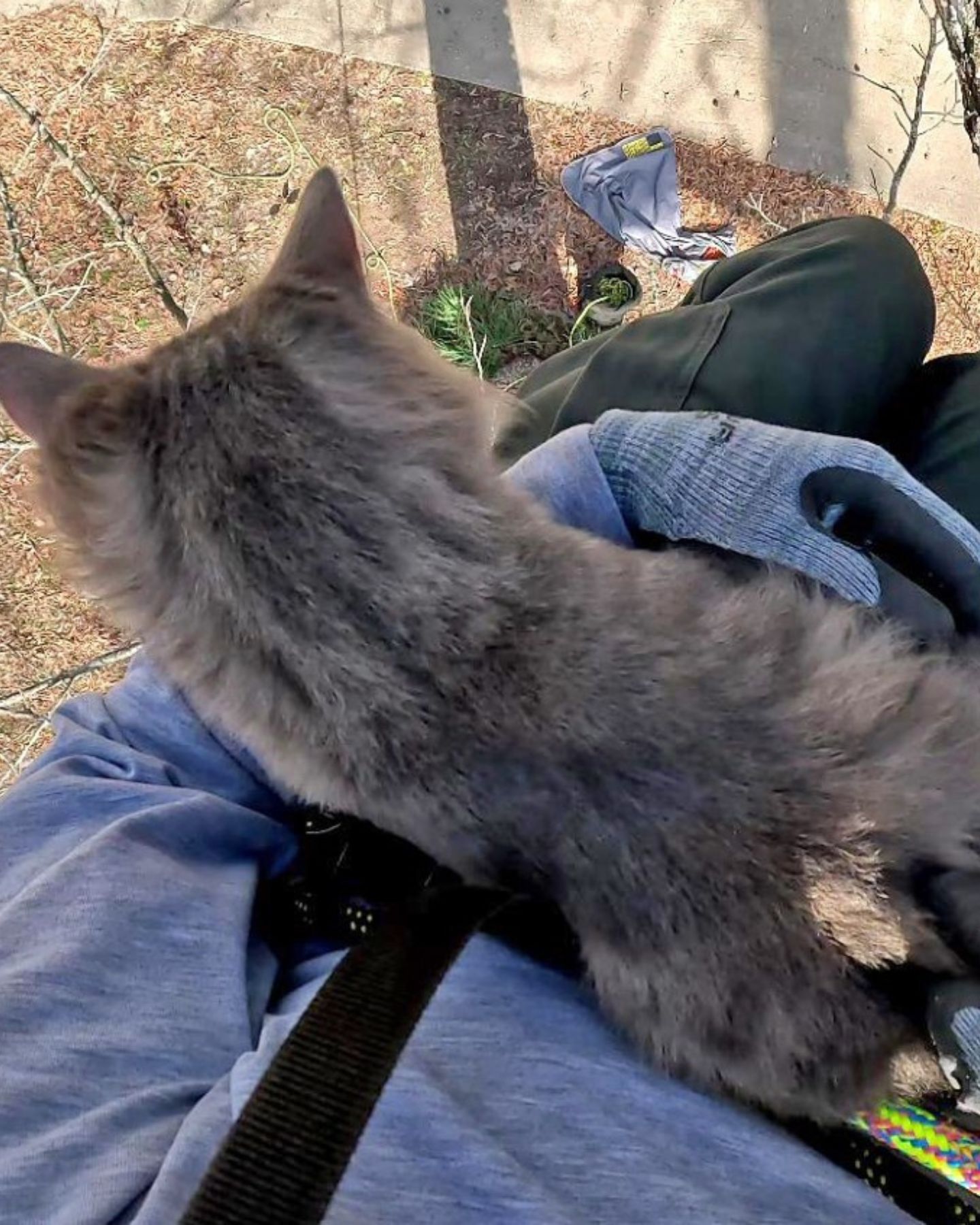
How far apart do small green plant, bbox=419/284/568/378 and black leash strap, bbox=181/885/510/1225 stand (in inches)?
91.0

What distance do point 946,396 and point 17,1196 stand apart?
1.79 metres

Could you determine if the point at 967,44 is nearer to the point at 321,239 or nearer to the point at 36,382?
the point at 321,239

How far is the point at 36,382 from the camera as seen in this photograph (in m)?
1.38

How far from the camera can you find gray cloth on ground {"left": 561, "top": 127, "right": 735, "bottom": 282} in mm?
3111

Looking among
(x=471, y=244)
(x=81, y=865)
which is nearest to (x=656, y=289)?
(x=471, y=244)

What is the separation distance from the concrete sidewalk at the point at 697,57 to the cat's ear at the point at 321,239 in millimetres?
2205

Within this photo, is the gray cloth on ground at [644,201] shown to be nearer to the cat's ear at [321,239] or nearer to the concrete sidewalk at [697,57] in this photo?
the concrete sidewalk at [697,57]

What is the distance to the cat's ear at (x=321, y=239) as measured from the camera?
1.34 meters

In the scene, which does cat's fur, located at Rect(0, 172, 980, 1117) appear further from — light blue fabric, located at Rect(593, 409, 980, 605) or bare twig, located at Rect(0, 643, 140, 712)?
bare twig, located at Rect(0, 643, 140, 712)

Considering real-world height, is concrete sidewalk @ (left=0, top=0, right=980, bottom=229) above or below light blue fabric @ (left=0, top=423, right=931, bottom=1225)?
above

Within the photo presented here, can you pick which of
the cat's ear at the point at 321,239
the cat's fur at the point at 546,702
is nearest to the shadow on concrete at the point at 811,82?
the cat's ear at the point at 321,239

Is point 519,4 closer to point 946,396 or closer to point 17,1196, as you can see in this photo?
point 946,396

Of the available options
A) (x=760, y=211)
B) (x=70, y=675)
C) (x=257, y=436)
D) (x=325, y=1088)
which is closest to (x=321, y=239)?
(x=257, y=436)

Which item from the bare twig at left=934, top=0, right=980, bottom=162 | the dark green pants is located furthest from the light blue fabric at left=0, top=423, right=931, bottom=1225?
the bare twig at left=934, top=0, right=980, bottom=162
